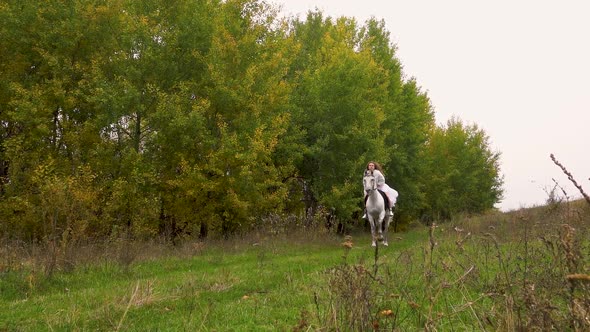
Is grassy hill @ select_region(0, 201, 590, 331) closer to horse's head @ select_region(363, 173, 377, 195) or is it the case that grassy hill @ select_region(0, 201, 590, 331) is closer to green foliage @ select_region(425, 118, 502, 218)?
horse's head @ select_region(363, 173, 377, 195)

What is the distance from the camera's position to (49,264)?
953 cm

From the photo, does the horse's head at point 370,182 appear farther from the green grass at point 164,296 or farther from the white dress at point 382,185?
the green grass at point 164,296

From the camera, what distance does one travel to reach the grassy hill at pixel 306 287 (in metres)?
3.13

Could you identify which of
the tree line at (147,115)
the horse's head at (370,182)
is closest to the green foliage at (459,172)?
the tree line at (147,115)

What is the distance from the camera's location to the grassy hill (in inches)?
123

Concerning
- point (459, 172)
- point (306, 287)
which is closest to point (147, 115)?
point (306, 287)

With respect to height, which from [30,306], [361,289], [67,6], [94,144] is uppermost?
[67,6]

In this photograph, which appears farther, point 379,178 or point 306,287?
point 379,178

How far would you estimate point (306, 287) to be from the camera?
7.07 m

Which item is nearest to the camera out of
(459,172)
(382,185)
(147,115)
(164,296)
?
(164,296)

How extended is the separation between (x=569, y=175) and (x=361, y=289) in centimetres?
147

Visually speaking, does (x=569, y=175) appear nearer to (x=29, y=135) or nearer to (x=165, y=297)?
(x=165, y=297)

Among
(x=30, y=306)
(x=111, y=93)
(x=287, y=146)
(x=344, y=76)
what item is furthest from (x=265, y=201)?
(x=30, y=306)

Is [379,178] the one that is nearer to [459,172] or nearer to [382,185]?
[382,185]
